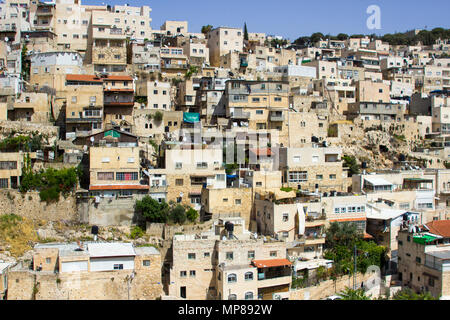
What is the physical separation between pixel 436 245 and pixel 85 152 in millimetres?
19467

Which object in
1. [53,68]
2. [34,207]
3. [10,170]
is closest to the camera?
[34,207]

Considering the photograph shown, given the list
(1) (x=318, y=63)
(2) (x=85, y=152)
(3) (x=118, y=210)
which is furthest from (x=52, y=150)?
(1) (x=318, y=63)

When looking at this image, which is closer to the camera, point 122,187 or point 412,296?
point 412,296

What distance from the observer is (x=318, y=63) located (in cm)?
4819

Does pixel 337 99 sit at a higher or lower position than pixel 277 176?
higher

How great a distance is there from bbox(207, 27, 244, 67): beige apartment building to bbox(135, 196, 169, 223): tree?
2577cm

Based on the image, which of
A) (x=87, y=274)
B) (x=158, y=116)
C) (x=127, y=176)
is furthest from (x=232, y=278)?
(x=158, y=116)

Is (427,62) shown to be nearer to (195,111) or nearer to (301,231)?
(195,111)

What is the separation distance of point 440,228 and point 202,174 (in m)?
12.6

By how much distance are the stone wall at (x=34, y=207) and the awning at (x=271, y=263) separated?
9.71 meters

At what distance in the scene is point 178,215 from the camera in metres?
25.5

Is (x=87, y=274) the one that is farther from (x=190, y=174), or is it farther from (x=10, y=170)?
(x=190, y=174)

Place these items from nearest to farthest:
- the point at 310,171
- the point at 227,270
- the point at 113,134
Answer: the point at 227,270 < the point at 113,134 < the point at 310,171

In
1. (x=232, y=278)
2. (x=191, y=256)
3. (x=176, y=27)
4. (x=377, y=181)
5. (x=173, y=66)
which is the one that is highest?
(x=176, y=27)
